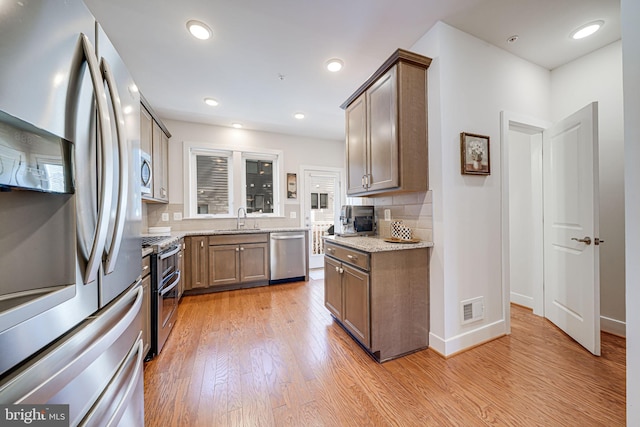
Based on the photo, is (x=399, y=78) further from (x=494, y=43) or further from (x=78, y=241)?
(x=78, y=241)

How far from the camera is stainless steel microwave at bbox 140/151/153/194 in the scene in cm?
256

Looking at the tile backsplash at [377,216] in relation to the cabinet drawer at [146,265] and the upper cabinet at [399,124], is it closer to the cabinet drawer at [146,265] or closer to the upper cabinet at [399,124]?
the upper cabinet at [399,124]

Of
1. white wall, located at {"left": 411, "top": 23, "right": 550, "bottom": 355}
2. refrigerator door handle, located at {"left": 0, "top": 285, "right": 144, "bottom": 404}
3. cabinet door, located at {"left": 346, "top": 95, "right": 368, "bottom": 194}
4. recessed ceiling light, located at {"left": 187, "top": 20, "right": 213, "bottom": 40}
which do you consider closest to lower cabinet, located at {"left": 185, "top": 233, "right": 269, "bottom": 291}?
cabinet door, located at {"left": 346, "top": 95, "right": 368, "bottom": 194}

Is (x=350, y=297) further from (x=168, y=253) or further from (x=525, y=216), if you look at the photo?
(x=525, y=216)

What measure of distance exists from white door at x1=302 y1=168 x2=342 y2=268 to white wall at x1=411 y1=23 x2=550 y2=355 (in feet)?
9.63

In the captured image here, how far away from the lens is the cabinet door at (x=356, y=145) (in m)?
2.37

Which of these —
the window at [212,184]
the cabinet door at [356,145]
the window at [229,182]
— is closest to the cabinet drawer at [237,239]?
the window at [229,182]

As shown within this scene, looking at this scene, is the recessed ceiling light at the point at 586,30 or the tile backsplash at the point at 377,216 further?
the tile backsplash at the point at 377,216

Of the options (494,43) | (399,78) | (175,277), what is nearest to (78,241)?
(175,277)

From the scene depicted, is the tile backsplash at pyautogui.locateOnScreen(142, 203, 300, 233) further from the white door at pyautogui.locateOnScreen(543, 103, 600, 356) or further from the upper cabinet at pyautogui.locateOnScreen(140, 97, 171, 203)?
the white door at pyautogui.locateOnScreen(543, 103, 600, 356)

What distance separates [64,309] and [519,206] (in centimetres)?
384

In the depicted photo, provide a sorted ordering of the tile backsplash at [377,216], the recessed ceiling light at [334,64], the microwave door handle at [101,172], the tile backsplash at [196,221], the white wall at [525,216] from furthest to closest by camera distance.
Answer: the tile backsplash at [196,221]
the white wall at [525,216]
the recessed ceiling light at [334,64]
the tile backsplash at [377,216]
the microwave door handle at [101,172]

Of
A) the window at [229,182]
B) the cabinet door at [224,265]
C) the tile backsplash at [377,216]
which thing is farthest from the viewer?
the window at [229,182]

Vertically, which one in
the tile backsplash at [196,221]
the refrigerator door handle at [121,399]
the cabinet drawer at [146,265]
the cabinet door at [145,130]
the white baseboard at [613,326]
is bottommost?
the white baseboard at [613,326]
